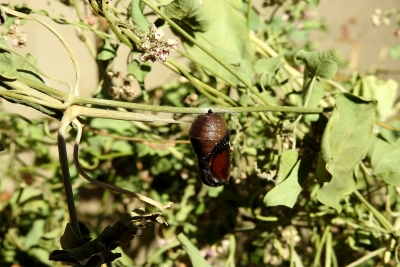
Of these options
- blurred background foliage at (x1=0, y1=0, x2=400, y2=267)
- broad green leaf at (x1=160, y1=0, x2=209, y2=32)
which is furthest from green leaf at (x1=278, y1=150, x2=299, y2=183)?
broad green leaf at (x1=160, y1=0, x2=209, y2=32)

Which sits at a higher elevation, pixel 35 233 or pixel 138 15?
pixel 138 15

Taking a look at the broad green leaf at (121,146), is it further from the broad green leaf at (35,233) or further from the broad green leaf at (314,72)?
the broad green leaf at (314,72)

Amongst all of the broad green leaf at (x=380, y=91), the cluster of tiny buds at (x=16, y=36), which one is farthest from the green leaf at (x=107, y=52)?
the broad green leaf at (x=380, y=91)

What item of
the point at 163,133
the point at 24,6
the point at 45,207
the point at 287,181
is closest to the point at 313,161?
the point at 287,181

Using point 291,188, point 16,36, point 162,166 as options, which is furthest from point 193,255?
point 16,36

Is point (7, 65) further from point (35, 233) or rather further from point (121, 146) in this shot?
point (35, 233)

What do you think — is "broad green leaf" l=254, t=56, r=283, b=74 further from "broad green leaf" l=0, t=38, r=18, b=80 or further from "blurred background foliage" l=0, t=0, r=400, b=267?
"broad green leaf" l=0, t=38, r=18, b=80

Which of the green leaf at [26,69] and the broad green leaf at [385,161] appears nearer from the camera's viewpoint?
the green leaf at [26,69]
